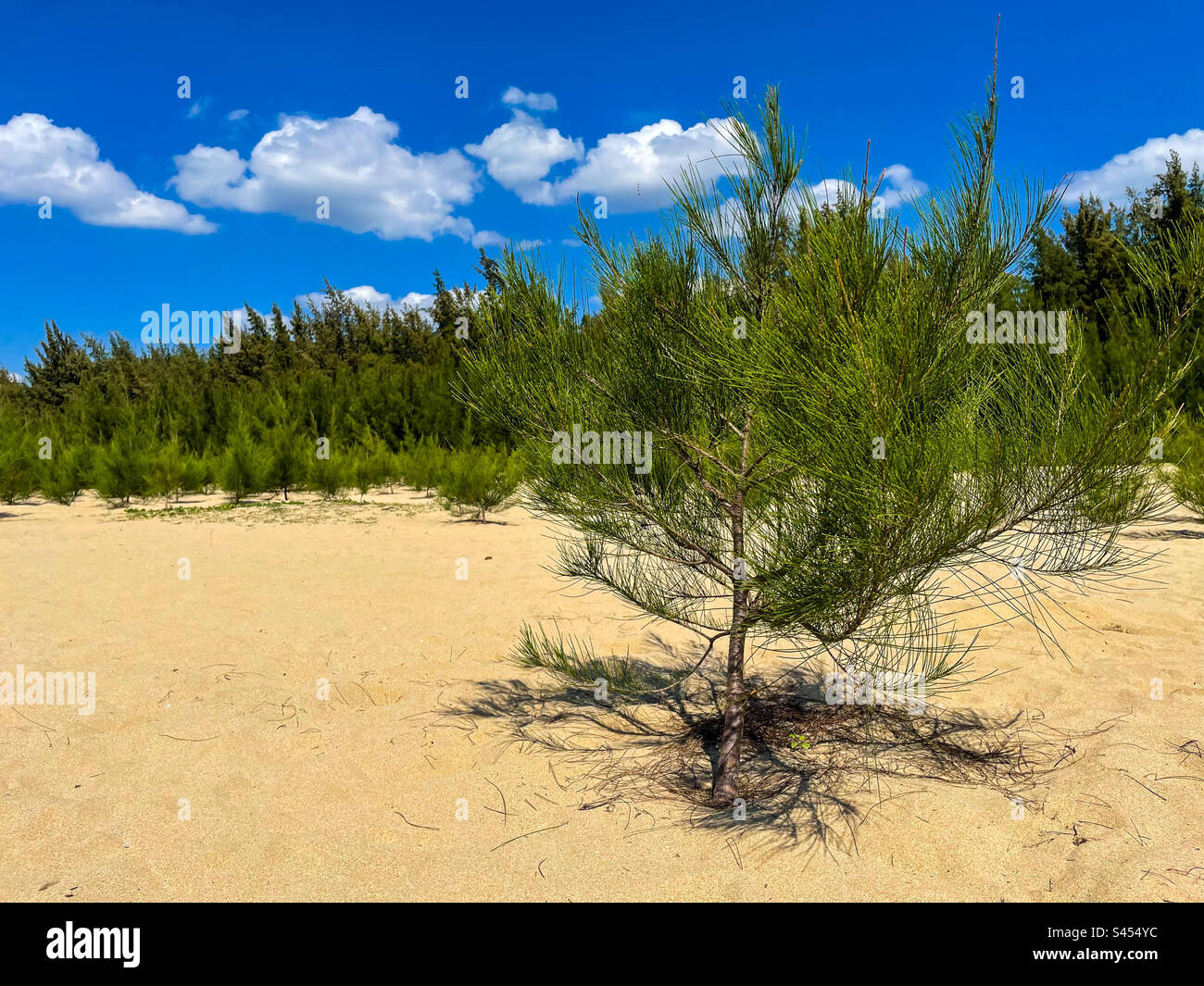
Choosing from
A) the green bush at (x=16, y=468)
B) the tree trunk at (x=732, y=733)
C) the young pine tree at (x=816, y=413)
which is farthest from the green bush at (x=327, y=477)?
the tree trunk at (x=732, y=733)

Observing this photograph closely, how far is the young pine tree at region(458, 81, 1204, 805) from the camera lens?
1.84 metres

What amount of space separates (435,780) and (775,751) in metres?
1.59

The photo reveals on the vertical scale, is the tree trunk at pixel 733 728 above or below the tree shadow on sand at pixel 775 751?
above

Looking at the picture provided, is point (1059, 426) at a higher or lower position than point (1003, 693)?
higher

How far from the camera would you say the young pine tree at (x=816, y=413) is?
1840 mm

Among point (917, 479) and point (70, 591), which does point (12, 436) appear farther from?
point (917, 479)

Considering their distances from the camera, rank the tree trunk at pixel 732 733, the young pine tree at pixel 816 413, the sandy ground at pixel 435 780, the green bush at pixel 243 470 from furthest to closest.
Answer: the green bush at pixel 243 470 → the tree trunk at pixel 732 733 → the sandy ground at pixel 435 780 → the young pine tree at pixel 816 413

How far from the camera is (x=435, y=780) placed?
319 centimetres

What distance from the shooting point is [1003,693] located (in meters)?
4.07

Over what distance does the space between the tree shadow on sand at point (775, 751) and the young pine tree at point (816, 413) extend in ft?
0.74

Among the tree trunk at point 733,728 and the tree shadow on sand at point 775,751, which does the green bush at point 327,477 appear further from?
the tree trunk at point 733,728

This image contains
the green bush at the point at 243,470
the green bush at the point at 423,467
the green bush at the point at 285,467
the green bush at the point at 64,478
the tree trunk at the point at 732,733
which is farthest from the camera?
the green bush at the point at 423,467
